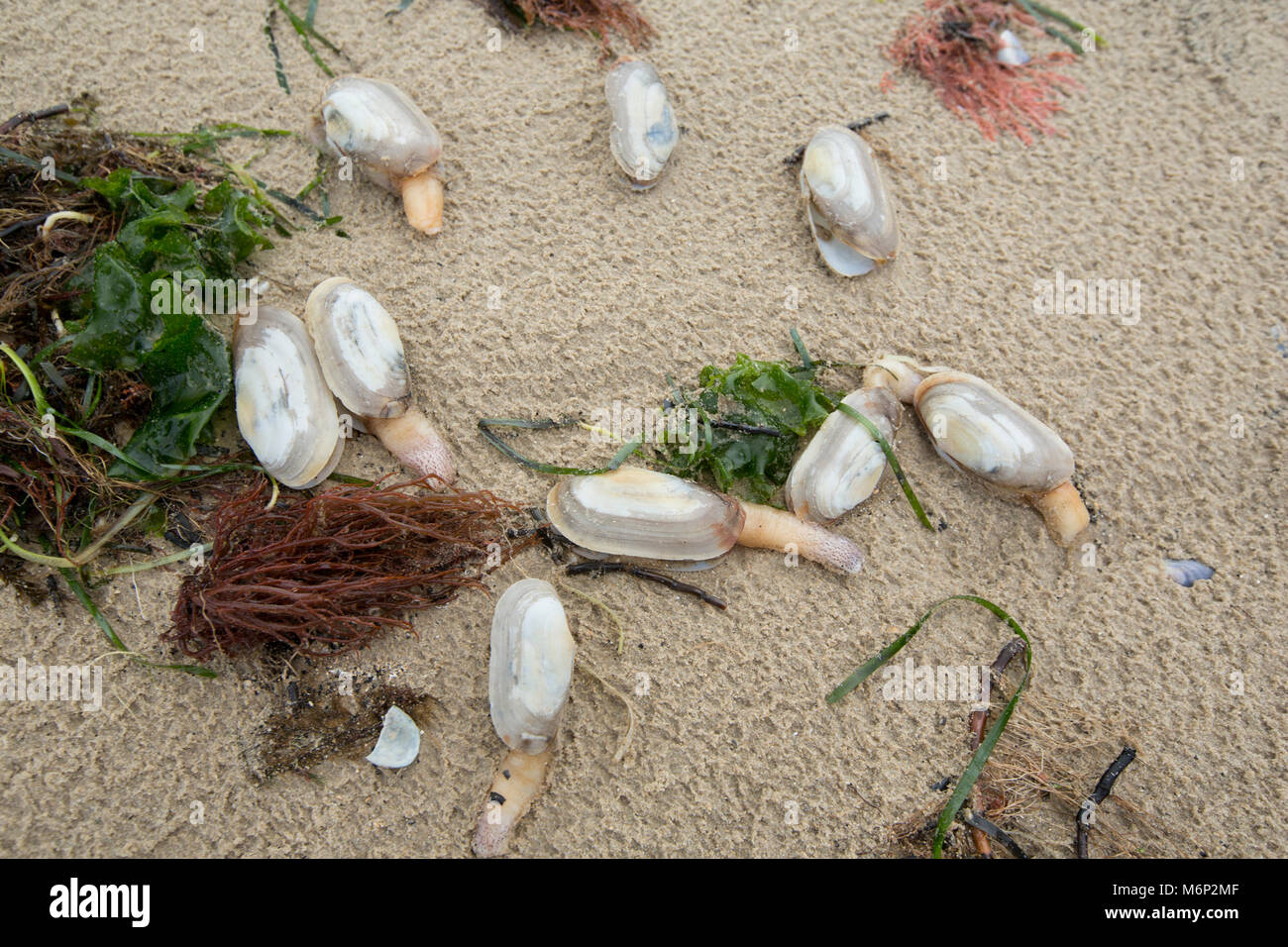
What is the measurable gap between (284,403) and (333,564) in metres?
0.46

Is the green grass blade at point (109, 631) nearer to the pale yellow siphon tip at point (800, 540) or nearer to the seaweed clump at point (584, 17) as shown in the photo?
the pale yellow siphon tip at point (800, 540)

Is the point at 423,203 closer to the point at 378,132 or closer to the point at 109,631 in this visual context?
the point at 378,132

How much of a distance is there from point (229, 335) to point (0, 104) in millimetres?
1211

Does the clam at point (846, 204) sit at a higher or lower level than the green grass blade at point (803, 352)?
higher

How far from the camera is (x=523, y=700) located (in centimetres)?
200

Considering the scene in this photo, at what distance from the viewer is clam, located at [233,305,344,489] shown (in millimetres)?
2197

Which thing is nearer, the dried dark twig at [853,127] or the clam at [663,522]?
the clam at [663,522]

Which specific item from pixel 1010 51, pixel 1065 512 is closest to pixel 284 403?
pixel 1065 512

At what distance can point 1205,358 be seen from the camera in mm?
2617

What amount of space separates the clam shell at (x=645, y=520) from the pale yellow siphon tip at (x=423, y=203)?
0.99 meters

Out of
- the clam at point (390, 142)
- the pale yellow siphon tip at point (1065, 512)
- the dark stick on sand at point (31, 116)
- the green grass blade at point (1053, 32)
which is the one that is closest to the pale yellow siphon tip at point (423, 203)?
the clam at point (390, 142)

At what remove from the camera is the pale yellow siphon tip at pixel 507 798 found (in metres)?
1.99
